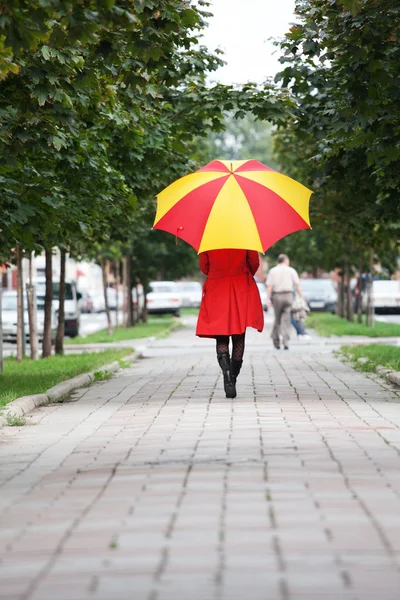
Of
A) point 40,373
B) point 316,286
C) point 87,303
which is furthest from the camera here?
point 87,303

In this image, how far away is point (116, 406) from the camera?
509 inches

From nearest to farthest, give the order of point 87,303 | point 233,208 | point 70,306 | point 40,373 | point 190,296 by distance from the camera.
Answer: point 233,208
point 40,373
point 70,306
point 190,296
point 87,303

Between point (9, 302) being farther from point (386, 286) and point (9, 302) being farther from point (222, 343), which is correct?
point (222, 343)

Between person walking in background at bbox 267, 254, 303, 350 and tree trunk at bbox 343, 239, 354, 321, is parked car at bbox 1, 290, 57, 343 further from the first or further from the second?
tree trunk at bbox 343, 239, 354, 321

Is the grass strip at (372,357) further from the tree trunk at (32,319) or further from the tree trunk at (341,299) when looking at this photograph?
the tree trunk at (341,299)

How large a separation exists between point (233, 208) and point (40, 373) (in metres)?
6.47

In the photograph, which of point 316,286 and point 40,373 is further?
point 316,286

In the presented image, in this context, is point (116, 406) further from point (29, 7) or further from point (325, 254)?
point (325, 254)

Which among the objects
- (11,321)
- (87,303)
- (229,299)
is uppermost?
(229,299)

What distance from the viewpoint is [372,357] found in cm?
1972

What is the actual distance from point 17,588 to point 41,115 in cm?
833

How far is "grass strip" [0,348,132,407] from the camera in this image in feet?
47.6

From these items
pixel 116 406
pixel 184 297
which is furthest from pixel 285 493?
pixel 184 297

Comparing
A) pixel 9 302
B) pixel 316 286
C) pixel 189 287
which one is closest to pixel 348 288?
pixel 9 302
